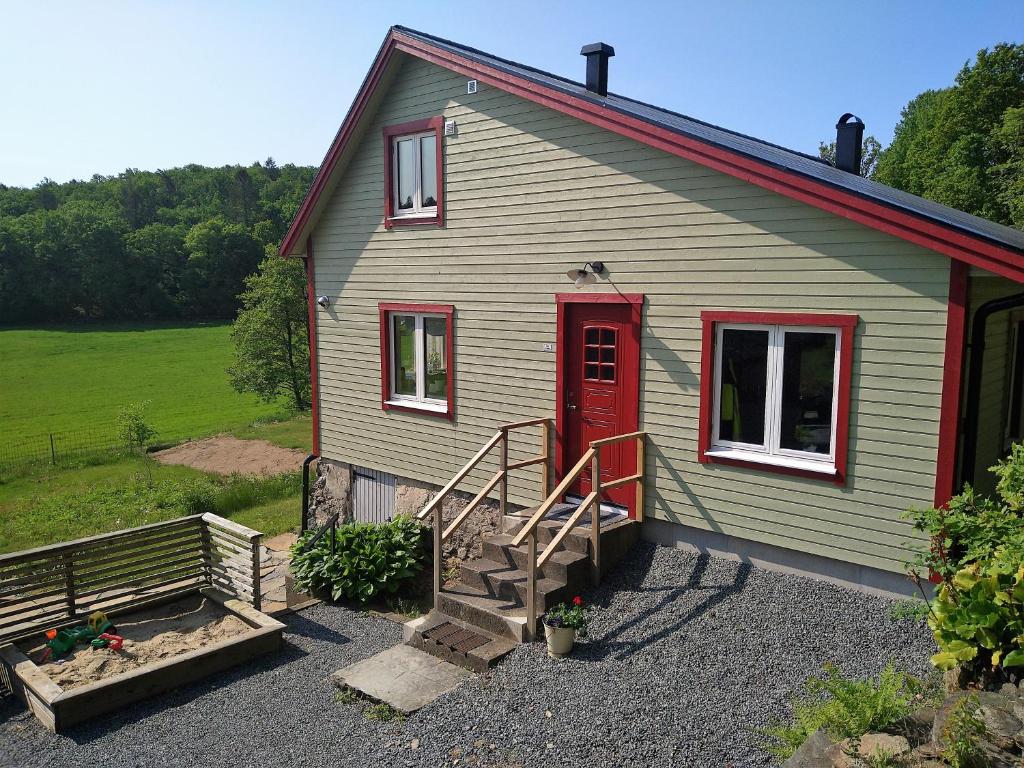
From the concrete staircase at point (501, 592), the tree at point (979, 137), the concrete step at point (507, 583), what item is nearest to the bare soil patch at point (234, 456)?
the concrete step at point (507, 583)

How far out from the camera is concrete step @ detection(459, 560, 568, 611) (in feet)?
Result: 25.9

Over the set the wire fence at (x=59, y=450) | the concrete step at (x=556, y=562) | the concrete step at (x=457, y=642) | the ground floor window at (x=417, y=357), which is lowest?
the wire fence at (x=59, y=450)

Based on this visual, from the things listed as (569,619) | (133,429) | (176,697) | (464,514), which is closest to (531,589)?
(569,619)

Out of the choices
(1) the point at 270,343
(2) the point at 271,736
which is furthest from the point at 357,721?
(1) the point at 270,343

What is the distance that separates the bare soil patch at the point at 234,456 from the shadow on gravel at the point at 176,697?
1279 centimetres

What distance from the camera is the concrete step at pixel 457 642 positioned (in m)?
7.37

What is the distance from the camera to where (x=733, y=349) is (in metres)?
8.23

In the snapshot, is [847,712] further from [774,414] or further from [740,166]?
[740,166]

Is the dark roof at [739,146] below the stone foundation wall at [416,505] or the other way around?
the other way around

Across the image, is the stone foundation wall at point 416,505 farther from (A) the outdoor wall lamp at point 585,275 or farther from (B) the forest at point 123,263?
(B) the forest at point 123,263

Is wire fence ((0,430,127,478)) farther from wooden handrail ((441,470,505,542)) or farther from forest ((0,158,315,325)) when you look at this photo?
forest ((0,158,315,325))

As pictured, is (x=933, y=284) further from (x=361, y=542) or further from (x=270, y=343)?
(x=270, y=343)

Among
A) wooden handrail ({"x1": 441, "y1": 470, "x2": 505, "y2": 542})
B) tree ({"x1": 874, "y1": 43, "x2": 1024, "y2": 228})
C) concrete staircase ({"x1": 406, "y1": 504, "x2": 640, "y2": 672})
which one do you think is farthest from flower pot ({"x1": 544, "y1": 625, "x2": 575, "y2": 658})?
tree ({"x1": 874, "y1": 43, "x2": 1024, "y2": 228})

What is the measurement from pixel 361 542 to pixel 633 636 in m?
4.57
